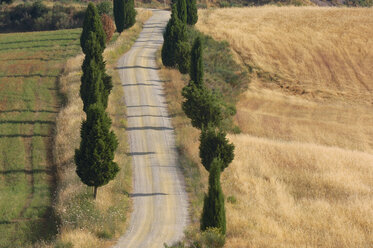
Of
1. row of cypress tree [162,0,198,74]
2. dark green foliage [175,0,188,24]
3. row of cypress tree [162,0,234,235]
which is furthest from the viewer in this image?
dark green foliage [175,0,188,24]

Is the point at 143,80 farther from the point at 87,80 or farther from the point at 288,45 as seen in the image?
the point at 288,45

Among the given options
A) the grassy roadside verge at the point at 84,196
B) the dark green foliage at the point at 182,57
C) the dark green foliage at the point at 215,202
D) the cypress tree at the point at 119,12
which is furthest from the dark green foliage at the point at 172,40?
the dark green foliage at the point at 215,202

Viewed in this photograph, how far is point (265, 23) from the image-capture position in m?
80.1

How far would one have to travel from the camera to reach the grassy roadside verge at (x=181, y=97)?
2930 centimetres

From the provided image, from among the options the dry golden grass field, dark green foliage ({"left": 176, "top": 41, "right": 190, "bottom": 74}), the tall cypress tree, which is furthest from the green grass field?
dark green foliage ({"left": 176, "top": 41, "right": 190, "bottom": 74})

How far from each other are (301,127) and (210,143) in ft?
77.1

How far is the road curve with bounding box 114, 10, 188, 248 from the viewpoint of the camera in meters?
24.4

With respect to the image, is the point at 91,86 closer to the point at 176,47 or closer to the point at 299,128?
the point at 176,47

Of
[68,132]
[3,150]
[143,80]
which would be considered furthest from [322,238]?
[143,80]

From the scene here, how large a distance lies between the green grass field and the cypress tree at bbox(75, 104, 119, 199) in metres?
3.75

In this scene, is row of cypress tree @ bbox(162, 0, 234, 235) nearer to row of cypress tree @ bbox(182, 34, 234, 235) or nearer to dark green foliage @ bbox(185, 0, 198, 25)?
row of cypress tree @ bbox(182, 34, 234, 235)

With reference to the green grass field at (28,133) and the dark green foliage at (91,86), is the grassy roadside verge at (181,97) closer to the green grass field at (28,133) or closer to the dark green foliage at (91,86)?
the dark green foliage at (91,86)

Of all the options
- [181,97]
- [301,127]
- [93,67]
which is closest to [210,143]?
[93,67]

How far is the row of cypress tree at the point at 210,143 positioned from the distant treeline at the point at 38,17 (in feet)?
156
